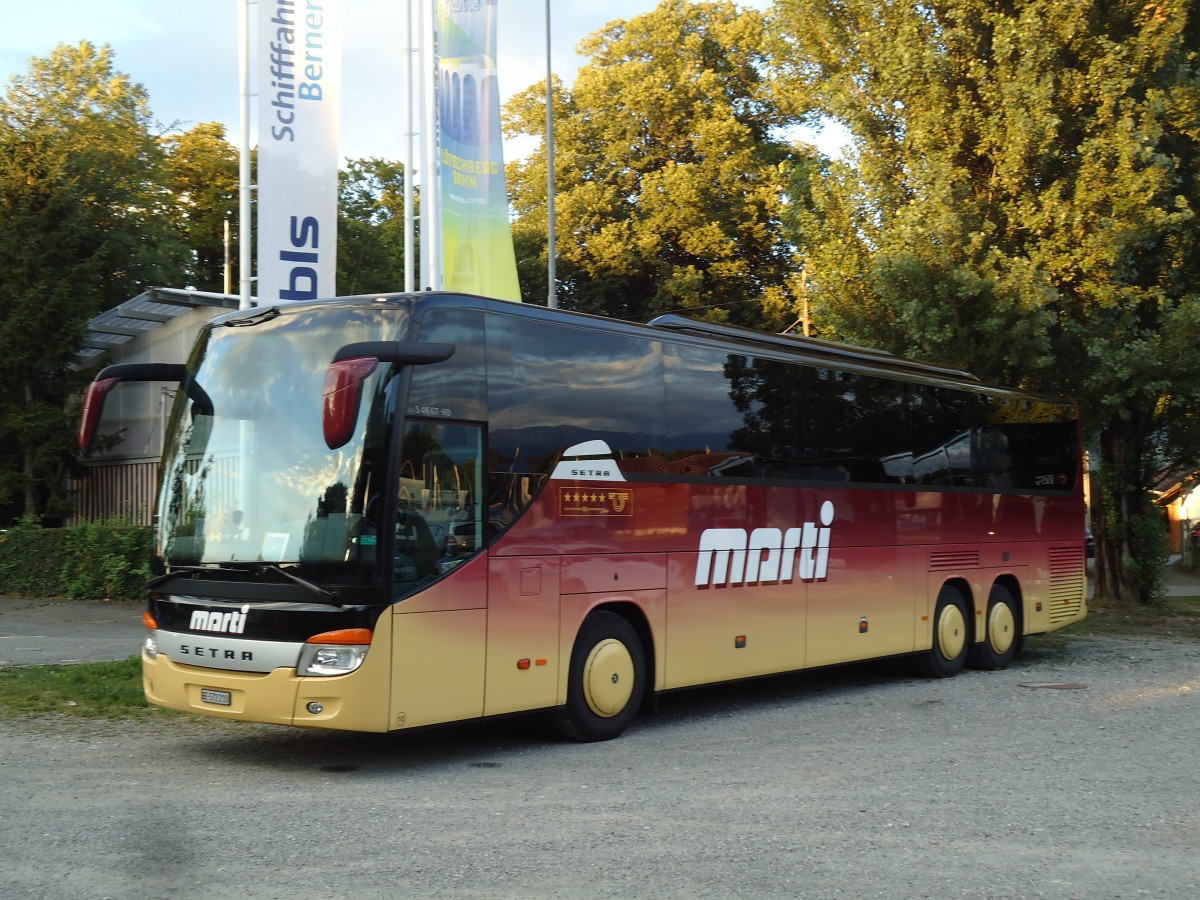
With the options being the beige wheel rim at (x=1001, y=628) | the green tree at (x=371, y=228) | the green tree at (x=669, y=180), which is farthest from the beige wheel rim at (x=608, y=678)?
the green tree at (x=371, y=228)

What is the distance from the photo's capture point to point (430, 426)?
904cm

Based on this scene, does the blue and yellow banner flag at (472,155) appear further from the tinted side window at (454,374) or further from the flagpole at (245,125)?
the tinted side window at (454,374)

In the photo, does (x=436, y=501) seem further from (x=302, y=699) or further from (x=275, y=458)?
(x=302, y=699)

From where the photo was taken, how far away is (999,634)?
54.0 feet

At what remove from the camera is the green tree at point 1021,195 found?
20125mm

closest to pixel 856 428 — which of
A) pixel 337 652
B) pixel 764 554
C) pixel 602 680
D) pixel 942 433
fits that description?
pixel 942 433

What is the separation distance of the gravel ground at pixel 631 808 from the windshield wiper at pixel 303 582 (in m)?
Answer: 1.25

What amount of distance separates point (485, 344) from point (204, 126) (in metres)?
39.9

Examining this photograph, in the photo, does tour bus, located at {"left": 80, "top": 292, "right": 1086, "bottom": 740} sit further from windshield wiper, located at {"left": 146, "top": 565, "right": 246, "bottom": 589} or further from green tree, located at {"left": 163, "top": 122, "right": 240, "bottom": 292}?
→ green tree, located at {"left": 163, "top": 122, "right": 240, "bottom": 292}

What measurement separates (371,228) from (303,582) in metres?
39.5

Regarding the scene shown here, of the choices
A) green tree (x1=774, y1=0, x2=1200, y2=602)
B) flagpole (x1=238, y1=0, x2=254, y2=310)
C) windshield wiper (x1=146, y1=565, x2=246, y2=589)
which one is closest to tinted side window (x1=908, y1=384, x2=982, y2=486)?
green tree (x1=774, y1=0, x2=1200, y2=602)

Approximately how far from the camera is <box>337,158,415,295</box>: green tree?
43.2 m

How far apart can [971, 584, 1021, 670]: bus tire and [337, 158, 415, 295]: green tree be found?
90.4 feet

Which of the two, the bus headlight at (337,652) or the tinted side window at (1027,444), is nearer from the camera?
the bus headlight at (337,652)
